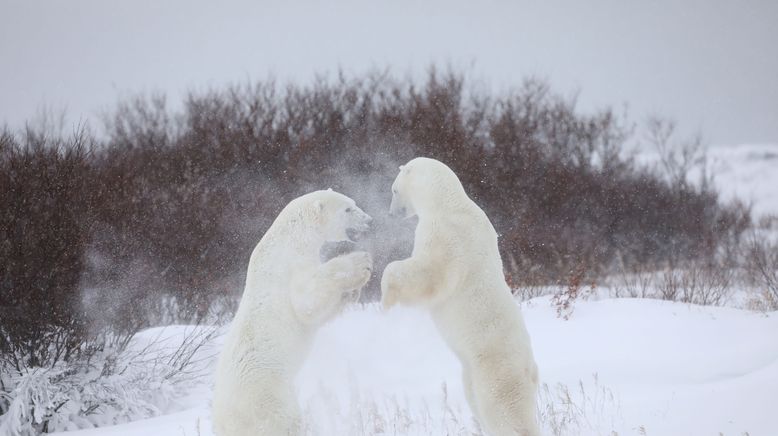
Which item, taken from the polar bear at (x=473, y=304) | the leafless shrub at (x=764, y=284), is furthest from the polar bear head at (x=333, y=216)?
the leafless shrub at (x=764, y=284)

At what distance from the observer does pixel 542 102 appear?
24.1m

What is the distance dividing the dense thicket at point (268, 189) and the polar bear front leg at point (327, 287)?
4944mm

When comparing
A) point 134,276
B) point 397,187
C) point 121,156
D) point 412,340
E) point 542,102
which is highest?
point 542,102

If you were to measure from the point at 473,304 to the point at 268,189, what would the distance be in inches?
472

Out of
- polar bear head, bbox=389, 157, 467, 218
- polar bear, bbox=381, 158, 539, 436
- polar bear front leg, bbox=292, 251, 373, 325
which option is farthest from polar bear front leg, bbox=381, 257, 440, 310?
polar bear head, bbox=389, 157, 467, 218

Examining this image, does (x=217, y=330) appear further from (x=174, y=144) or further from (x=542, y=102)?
(x=542, y=102)

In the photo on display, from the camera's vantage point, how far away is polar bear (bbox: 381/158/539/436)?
3.37 meters

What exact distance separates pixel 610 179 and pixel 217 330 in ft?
57.1

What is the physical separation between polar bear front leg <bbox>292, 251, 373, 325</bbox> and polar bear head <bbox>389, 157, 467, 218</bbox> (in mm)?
560

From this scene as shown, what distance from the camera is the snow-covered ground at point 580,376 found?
453cm

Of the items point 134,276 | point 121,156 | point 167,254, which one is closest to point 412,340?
point 134,276

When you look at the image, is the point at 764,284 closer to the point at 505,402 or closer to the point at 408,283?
the point at 505,402

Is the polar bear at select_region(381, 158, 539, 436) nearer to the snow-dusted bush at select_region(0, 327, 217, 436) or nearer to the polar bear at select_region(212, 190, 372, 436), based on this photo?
the polar bear at select_region(212, 190, 372, 436)

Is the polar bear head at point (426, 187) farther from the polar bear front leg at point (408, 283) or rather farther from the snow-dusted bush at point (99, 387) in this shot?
the snow-dusted bush at point (99, 387)
